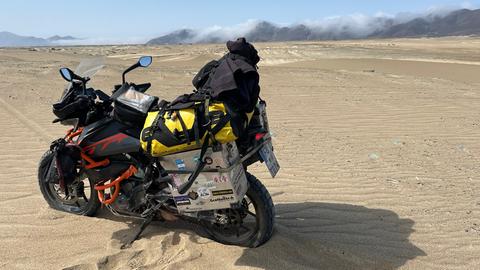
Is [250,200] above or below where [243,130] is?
below

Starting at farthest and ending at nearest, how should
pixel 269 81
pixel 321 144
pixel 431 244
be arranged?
pixel 269 81, pixel 321 144, pixel 431 244

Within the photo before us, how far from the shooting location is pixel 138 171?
4.24m

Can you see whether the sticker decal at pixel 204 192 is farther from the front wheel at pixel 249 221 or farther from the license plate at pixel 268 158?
the license plate at pixel 268 158

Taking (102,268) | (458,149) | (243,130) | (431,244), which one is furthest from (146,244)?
(458,149)

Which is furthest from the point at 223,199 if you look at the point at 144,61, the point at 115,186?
the point at 144,61

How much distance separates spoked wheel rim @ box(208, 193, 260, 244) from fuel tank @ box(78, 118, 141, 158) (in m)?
0.93

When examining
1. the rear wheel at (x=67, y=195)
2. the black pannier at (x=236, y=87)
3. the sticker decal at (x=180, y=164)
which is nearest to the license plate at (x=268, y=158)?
the black pannier at (x=236, y=87)

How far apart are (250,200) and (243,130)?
69 cm

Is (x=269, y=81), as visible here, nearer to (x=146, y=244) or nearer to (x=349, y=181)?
(x=349, y=181)

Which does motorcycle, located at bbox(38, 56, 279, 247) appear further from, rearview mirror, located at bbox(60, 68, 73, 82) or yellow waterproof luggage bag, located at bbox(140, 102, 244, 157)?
yellow waterproof luggage bag, located at bbox(140, 102, 244, 157)

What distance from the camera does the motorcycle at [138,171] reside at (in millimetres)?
3900

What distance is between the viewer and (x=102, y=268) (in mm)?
3797

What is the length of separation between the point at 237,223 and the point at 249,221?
0.14m

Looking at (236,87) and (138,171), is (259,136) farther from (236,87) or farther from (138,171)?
(138,171)
